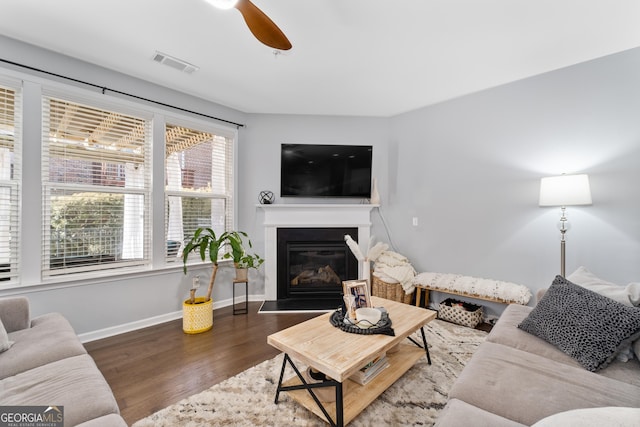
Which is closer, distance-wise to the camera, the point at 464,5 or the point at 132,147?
the point at 464,5

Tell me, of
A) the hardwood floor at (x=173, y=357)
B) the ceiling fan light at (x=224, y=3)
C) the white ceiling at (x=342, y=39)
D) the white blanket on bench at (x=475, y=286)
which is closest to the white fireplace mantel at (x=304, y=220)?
the hardwood floor at (x=173, y=357)

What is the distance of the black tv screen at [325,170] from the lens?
364cm

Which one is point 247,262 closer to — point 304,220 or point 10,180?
Answer: point 304,220

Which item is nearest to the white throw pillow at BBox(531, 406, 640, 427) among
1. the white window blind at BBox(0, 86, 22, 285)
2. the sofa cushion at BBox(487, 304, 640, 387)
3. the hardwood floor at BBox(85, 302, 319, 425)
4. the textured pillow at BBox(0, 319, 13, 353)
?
the sofa cushion at BBox(487, 304, 640, 387)

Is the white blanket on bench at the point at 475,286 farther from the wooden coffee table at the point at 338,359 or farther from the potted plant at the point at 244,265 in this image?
the potted plant at the point at 244,265

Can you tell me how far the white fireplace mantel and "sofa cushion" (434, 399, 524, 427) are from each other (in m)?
2.63

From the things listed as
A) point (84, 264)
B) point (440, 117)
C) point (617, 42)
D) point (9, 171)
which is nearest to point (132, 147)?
point (9, 171)

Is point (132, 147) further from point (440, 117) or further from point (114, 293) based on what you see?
point (440, 117)

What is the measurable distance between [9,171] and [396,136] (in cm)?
408

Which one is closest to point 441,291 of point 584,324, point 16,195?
point 584,324

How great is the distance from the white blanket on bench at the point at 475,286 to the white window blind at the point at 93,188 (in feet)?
10.5

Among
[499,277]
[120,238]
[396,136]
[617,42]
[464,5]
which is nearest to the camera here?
[464,5]

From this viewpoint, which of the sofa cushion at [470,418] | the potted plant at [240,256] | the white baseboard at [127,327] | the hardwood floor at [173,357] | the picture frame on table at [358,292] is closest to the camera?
the sofa cushion at [470,418]

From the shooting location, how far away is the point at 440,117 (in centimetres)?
345
